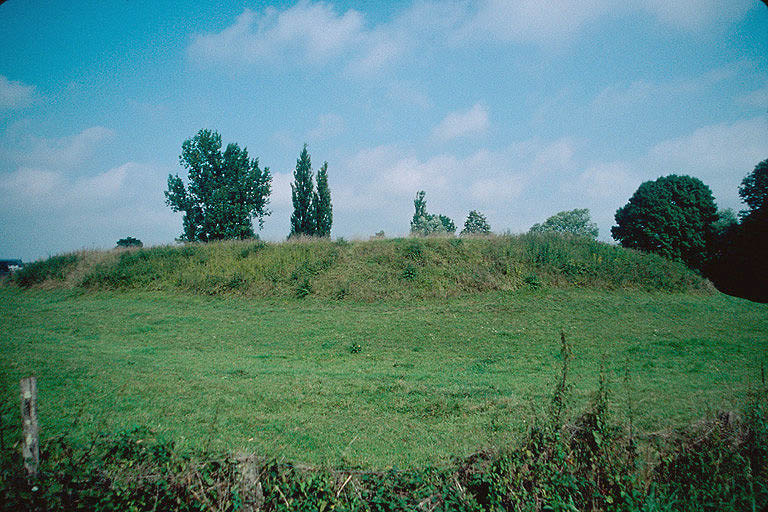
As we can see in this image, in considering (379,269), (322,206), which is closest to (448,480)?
(379,269)

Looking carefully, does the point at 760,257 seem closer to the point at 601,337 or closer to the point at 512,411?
the point at 601,337

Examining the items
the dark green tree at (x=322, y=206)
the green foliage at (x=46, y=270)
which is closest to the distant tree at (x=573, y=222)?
the dark green tree at (x=322, y=206)

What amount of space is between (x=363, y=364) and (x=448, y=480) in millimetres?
9025

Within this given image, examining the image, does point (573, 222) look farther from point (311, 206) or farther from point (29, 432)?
point (29, 432)

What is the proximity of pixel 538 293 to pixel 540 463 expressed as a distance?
1853 cm

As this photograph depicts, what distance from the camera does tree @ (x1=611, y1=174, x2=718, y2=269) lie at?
126ft

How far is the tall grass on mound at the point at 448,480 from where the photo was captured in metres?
3.58

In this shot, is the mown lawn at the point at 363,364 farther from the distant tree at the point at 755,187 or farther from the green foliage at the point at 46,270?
the distant tree at the point at 755,187

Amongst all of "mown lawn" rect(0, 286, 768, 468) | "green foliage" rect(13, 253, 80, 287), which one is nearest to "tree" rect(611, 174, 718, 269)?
"mown lawn" rect(0, 286, 768, 468)

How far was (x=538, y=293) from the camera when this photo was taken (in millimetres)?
21000

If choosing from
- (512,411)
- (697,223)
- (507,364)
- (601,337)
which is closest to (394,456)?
(512,411)

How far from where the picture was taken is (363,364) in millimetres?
12695

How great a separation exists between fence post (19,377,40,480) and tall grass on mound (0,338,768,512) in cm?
10

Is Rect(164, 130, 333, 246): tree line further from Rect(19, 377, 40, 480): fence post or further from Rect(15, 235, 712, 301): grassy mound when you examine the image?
Rect(19, 377, 40, 480): fence post
